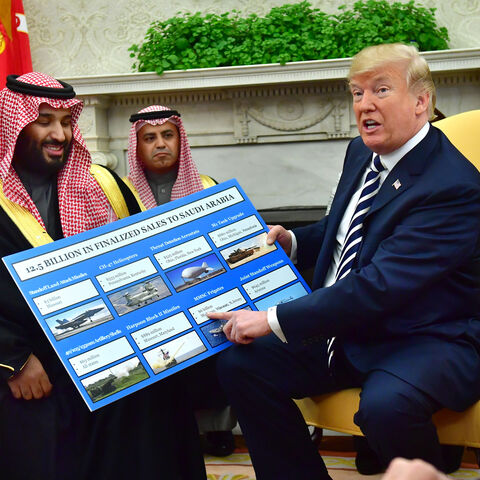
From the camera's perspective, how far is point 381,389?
2.11m

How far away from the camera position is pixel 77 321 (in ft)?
7.63

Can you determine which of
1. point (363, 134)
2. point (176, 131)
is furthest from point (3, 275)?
point (176, 131)

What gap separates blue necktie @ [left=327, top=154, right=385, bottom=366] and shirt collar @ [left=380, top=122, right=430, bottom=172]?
0.04 metres

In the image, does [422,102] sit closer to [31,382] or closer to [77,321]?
[77,321]

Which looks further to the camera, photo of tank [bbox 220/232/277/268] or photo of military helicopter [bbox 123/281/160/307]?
photo of tank [bbox 220/232/277/268]

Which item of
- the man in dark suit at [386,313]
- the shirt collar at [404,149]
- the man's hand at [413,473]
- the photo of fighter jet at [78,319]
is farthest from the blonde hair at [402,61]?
the man's hand at [413,473]

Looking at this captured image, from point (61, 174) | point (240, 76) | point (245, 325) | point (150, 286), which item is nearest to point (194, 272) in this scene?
point (150, 286)

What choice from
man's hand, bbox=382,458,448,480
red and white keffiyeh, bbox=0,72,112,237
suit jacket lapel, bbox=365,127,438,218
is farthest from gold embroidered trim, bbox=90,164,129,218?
man's hand, bbox=382,458,448,480

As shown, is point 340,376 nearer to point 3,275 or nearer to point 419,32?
point 3,275

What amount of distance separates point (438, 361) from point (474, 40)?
4.35 metres

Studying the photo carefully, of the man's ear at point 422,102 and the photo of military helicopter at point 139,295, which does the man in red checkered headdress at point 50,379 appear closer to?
the photo of military helicopter at point 139,295

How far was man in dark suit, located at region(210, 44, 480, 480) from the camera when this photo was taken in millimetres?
2131

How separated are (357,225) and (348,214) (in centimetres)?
19

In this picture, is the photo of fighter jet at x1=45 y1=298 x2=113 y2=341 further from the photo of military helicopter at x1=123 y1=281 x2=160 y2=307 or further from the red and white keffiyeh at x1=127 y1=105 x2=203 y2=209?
the red and white keffiyeh at x1=127 y1=105 x2=203 y2=209
